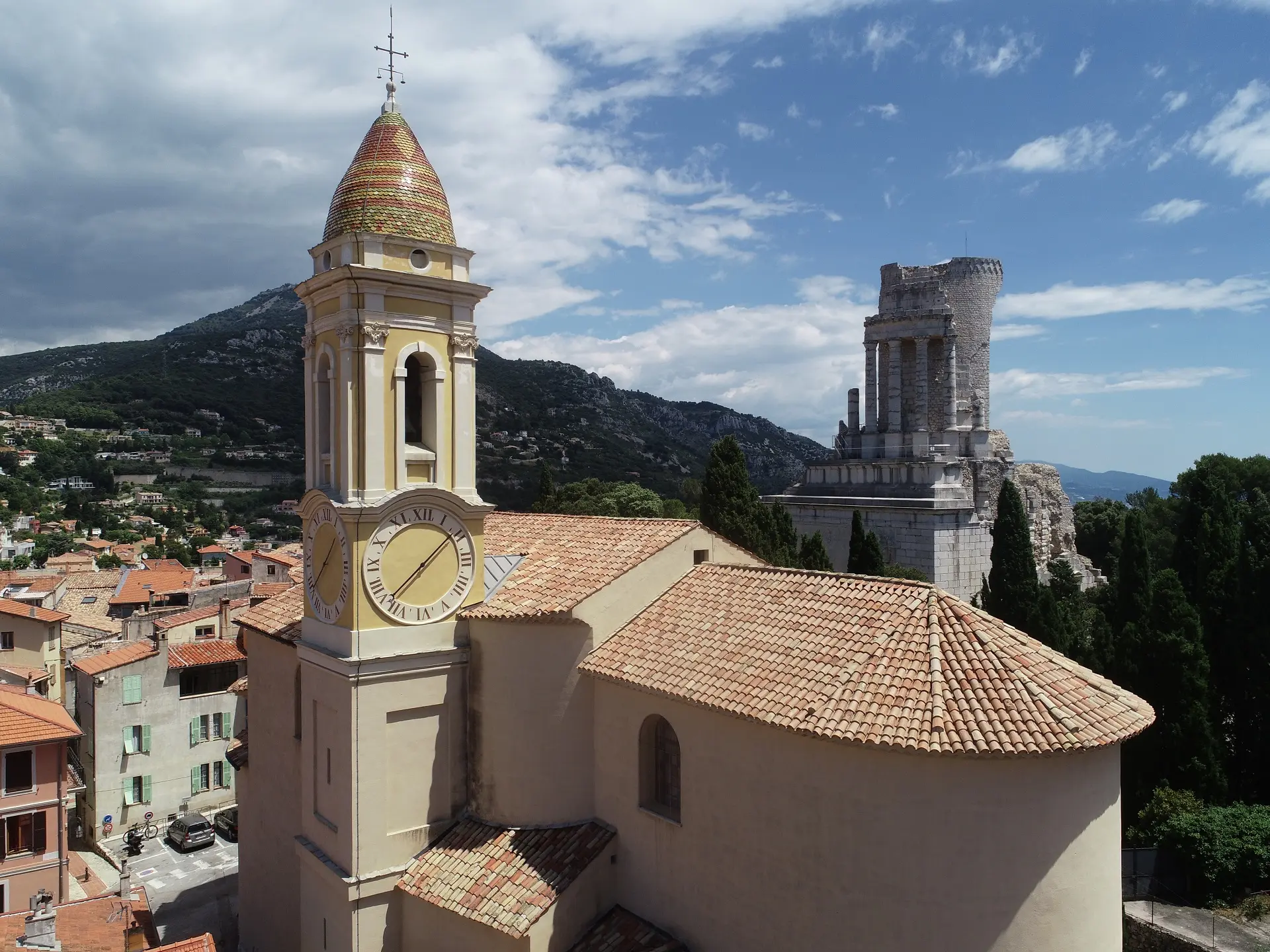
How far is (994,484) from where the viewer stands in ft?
192

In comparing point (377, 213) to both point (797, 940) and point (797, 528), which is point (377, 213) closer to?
point (797, 940)

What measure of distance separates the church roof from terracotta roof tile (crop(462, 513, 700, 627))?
1253 millimetres

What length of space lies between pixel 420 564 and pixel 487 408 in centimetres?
14368

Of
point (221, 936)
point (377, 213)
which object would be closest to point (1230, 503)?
point (377, 213)

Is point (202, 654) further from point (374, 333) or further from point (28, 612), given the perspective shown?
point (374, 333)

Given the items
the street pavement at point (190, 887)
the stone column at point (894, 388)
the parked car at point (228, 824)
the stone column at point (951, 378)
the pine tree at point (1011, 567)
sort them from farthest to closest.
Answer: the stone column at point (894, 388) < the stone column at point (951, 378) < the parked car at point (228, 824) < the pine tree at point (1011, 567) < the street pavement at point (190, 887)

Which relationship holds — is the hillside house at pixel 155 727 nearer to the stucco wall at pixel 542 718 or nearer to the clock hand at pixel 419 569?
the clock hand at pixel 419 569

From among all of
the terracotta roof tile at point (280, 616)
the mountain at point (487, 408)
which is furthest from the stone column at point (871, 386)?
the mountain at point (487, 408)

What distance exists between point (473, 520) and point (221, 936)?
18.1m

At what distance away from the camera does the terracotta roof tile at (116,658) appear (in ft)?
120

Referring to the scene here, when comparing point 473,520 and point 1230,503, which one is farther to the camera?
point 1230,503

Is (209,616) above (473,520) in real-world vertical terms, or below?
below

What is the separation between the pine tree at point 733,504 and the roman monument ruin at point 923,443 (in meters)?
12.8

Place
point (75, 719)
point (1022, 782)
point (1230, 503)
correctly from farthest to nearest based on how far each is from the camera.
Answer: point (75, 719)
point (1230, 503)
point (1022, 782)
